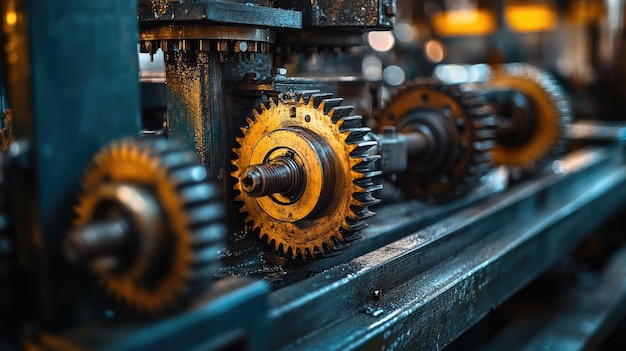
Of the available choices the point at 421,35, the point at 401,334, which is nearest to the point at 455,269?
the point at 401,334

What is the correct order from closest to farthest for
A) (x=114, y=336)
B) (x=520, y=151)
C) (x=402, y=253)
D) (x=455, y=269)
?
(x=114, y=336) → (x=402, y=253) → (x=455, y=269) → (x=520, y=151)

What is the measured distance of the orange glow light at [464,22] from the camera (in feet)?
29.5

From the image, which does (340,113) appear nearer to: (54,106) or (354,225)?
(354,225)

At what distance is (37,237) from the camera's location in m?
0.95

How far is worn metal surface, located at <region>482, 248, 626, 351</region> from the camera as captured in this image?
97.0 inches

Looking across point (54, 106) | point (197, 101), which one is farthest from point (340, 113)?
point (54, 106)

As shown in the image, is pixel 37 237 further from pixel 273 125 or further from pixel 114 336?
pixel 273 125

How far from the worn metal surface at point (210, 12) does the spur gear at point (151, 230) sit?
0.62 m

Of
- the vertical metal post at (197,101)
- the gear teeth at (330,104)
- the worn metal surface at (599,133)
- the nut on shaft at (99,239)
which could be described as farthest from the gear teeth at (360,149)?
the worn metal surface at (599,133)

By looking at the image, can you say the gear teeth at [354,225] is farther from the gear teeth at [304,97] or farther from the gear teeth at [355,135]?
the gear teeth at [304,97]

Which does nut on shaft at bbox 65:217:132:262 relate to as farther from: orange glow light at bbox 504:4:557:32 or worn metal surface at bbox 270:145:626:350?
orange glow light at bbox 504:4:557:32

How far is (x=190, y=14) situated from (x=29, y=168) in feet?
2.07

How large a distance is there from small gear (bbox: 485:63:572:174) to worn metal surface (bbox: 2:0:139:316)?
7.75 feet

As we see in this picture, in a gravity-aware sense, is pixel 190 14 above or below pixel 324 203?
above
